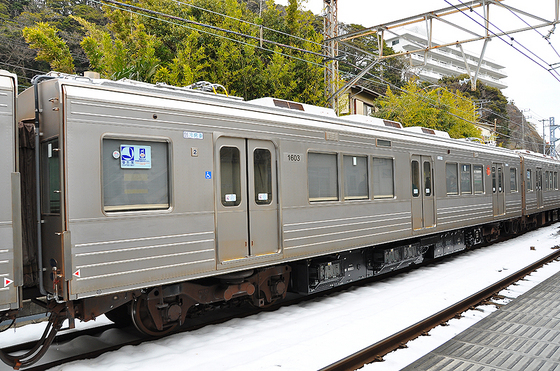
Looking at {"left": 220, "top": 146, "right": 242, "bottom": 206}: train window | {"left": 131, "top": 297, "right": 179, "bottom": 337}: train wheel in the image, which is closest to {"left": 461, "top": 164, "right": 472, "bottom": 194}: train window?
A: {"left": 220, "top": 146, "right": 242, "bottom": 206}: train window

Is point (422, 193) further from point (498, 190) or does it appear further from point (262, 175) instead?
point (498, 190)

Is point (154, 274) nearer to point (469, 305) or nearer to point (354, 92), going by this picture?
point (469, 305)

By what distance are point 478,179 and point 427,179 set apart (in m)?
3.67


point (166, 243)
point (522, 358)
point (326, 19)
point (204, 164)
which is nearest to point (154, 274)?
point (166, 243)

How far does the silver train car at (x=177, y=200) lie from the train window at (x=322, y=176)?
0.10 ft

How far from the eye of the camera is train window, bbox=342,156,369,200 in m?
8.35

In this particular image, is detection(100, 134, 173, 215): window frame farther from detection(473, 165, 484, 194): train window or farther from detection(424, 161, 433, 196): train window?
detection(473, 165, 484, 194): train window

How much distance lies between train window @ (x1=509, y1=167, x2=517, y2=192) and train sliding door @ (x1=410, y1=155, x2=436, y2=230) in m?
6.94

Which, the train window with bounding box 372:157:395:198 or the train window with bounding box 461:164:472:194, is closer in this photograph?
the train window with bounding box 372:157:395:198

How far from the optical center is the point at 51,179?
4945 millimetres

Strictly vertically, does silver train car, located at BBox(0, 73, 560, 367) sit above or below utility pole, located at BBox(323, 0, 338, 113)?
below

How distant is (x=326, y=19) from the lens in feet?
49.3

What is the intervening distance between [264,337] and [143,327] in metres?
1.59

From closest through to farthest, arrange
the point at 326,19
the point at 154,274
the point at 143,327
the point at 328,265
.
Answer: the point at 154,274 → the point at 143,327 → the point at 328,265 → the point at 326,19
